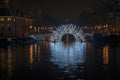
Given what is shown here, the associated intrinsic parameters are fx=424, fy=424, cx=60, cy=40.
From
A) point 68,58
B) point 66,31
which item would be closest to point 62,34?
point 66,31

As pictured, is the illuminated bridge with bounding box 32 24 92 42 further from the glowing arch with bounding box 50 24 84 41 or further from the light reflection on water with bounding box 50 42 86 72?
the light reflection on water with bounding box 50 42 86 72

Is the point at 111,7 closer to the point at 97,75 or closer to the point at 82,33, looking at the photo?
the point at 82,33

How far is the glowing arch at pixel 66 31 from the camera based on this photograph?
152m

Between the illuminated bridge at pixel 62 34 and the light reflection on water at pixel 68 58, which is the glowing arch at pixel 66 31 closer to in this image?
the illuminated bridge at pixel 62 34

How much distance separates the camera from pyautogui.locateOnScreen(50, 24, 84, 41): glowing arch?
152 metres

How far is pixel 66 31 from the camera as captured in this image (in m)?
159

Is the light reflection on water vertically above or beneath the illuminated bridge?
beneath

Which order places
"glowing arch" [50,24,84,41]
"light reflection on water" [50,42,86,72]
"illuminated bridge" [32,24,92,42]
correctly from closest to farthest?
"light reflection on water" [50,42,86,72]
"glowing arch" [50,24,84,41]
"illuminated bridge" [32,24,92,42]

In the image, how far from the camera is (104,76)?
98.4 feet

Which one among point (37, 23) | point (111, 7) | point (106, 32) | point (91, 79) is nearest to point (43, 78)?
point (91, 79)

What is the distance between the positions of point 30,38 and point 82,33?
26.5m

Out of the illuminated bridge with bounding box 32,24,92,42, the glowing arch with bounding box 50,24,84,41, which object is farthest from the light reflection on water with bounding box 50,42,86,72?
the illuminated bridge with bounding box 32,24,92,42

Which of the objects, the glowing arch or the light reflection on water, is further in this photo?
the glowing arch

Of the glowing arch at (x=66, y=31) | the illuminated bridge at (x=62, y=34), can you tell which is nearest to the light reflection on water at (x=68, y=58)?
the glowing arch at (x=66, y=31)
